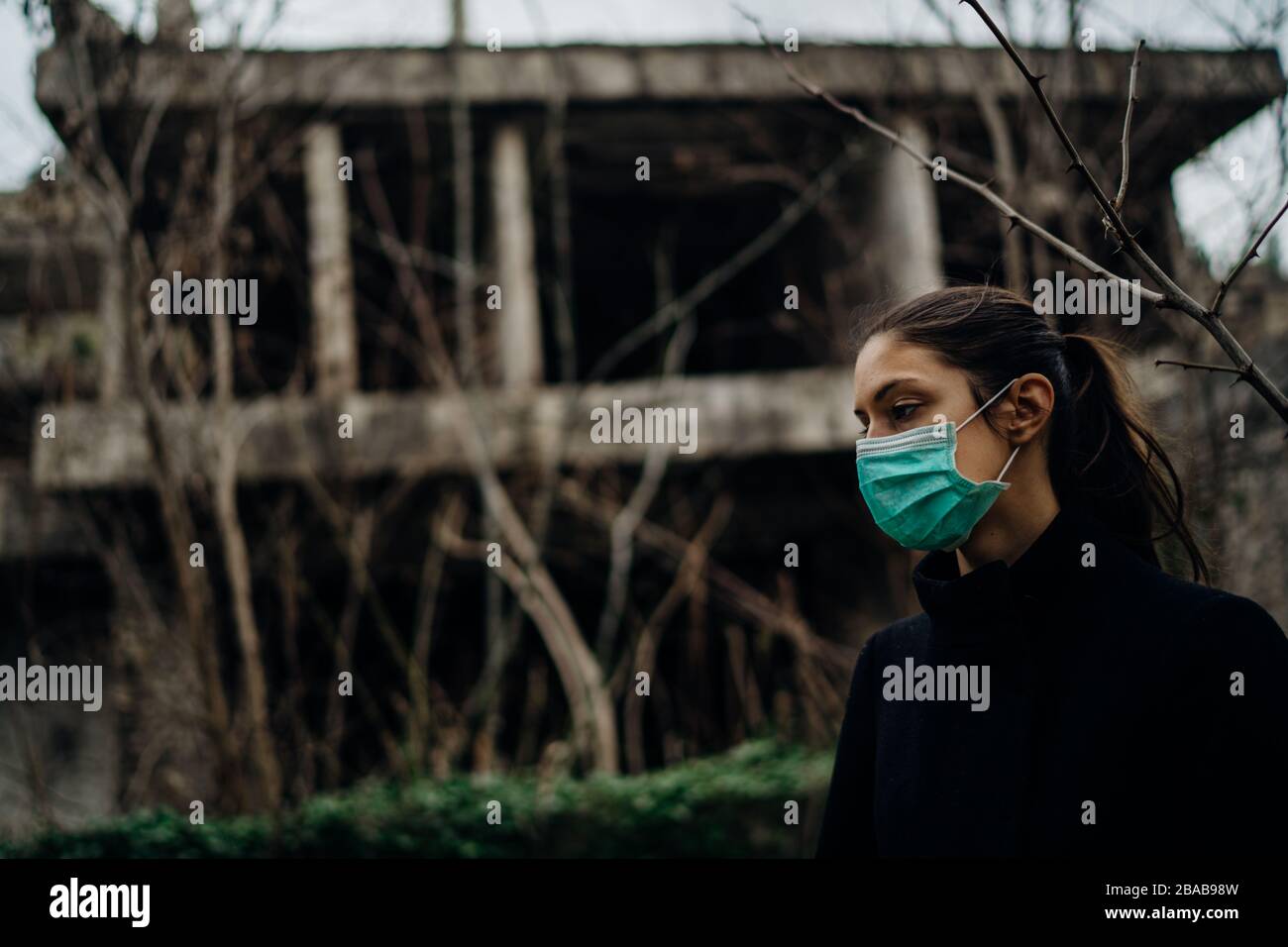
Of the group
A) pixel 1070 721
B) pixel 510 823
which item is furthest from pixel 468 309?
pixel 1070 721

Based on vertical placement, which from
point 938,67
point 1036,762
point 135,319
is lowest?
point 1036,762

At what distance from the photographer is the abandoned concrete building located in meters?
7.05

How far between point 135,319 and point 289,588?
6.06 ft

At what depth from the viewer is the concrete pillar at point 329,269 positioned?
809 cm

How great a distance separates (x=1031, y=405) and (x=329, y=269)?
6.89m

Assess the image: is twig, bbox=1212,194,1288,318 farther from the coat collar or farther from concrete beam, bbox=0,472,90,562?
concrete beam, bbox=0,472,90,562

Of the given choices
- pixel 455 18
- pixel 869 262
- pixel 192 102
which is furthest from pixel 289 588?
pixel 869 262

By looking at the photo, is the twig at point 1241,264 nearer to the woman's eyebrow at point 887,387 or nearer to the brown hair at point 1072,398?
the brown hair at point 1072,398

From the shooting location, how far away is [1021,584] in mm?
1930

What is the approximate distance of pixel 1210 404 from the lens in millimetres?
6020

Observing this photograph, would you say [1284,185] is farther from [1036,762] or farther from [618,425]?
[1036,762]

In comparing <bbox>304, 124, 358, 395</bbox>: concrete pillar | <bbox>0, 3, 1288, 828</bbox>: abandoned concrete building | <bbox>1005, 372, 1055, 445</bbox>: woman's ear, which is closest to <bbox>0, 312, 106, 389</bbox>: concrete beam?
<bbox>0, 3, 1288, 828</bbox>: abandoned concrete building

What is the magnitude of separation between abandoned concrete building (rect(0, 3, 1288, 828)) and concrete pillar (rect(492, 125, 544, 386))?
3 centimetres

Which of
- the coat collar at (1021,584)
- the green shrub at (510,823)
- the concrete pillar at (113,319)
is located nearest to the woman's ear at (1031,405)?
the coat collar at (1021,584)
